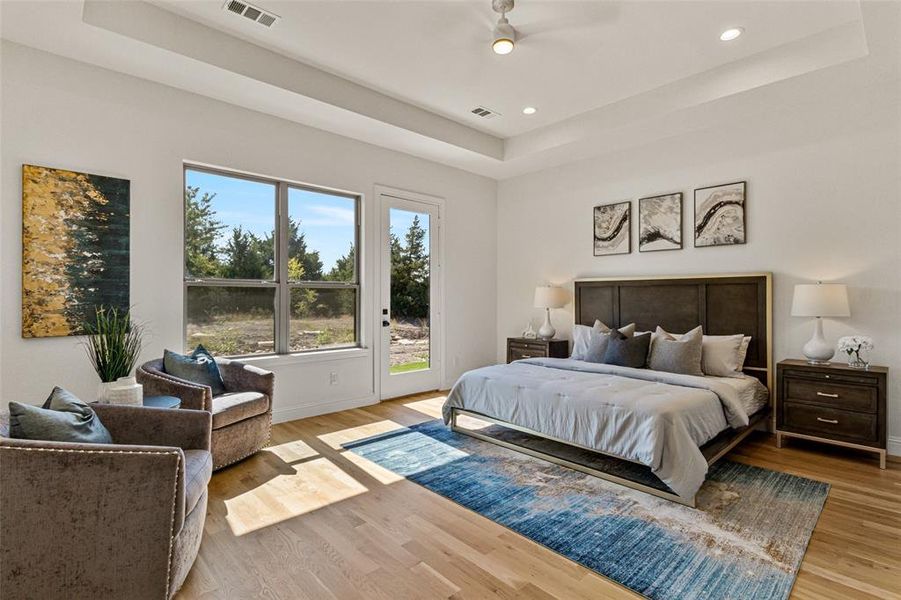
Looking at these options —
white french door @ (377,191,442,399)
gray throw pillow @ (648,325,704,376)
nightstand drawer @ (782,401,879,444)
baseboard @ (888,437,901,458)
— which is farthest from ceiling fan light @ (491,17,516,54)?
baseboard @ (888,437,901,458)

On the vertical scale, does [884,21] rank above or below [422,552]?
above

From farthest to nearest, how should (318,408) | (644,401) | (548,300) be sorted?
(548,300)
(318,408)
(644,401)

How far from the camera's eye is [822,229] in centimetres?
381

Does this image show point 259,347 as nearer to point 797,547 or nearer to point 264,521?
point 264,521

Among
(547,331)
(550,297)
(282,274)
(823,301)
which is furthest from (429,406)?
(823,301)

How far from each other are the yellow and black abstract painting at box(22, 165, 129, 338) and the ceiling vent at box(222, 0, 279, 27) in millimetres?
1486

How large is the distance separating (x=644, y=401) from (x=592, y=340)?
1522 millimetres

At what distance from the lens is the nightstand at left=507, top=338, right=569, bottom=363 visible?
17.4ft

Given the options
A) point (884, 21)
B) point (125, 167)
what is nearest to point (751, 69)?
point (884, 21)

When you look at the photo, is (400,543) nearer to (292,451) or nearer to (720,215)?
Result: (292,451)

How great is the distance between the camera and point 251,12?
2975mm

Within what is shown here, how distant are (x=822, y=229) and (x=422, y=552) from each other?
407 centimetres

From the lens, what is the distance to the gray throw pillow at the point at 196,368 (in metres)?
3.22

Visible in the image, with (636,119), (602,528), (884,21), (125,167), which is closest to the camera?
(602,528)
